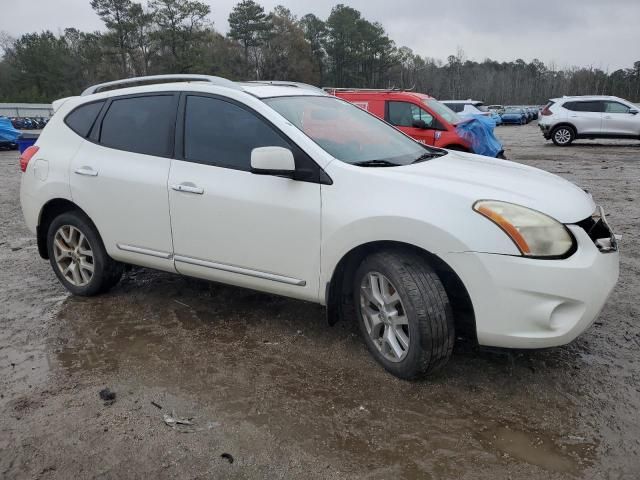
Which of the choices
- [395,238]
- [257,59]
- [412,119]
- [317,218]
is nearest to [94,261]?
[317,218]

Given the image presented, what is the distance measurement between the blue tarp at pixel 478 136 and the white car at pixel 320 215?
22.8ft

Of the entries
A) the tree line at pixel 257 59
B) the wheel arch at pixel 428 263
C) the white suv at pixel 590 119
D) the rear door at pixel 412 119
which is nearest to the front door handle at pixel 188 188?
the wheel arch at pixel 428 263

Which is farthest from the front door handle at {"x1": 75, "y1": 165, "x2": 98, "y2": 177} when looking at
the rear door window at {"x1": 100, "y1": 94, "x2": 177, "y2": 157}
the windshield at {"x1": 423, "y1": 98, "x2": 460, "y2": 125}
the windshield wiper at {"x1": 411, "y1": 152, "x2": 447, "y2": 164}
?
the windshield at {"x1": 423, "y1": 98, "x2": 460, "y2": 125}

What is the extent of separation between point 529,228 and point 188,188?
2153mm

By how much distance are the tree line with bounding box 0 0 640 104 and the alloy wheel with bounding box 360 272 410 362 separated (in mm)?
53780

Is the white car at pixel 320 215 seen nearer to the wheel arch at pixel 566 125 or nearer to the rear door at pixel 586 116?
the rear door at pixel 586 116

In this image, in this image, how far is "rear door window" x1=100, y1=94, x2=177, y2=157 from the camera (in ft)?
12.5

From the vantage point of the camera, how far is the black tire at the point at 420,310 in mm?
2801

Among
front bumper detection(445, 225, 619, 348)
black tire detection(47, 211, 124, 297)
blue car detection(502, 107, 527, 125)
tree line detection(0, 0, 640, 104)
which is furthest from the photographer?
tree line detection(0, 0, 640, 104)

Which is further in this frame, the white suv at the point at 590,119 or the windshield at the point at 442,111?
the white suv at the point at 590,119

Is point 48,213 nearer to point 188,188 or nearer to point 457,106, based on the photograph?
point 188,188

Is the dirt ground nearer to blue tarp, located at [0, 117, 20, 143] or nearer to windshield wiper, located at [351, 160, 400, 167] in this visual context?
windshield wiper, located at [351, 160, 400, 167]

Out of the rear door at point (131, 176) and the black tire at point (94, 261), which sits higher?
the rear door at point (131, 176)

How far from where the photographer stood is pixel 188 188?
3547 mm
